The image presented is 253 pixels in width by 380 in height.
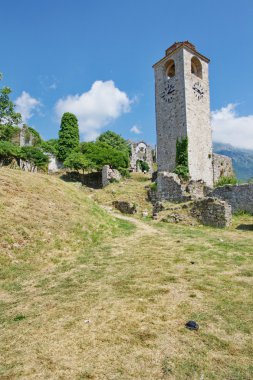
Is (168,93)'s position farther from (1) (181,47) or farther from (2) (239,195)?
(2) (239,195)

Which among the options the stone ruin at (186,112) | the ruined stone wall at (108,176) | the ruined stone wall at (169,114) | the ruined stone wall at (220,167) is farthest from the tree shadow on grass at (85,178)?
the ruined stone wall at (220,167)

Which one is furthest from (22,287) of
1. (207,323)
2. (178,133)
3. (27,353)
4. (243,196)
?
(178,133)

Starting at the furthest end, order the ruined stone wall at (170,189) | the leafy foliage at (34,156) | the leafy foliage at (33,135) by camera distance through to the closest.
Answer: the leafy foliage at (33,135)
the leafy foliage at (34,156)
the ruined stone wall at (170,189)

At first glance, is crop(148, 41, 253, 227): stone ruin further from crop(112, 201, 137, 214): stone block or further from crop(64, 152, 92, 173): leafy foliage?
crop(64, 152, 92, 173): leafy foliage

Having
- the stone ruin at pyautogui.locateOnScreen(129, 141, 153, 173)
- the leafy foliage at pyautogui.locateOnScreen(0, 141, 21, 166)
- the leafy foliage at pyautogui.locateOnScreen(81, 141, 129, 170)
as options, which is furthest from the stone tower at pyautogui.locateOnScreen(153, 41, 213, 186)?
the stone ruin at pyautogui.locateOnScreen(129, 141, 153, 173)

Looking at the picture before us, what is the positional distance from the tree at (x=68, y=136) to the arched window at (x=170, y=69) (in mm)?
19424

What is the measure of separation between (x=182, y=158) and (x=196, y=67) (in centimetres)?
1225

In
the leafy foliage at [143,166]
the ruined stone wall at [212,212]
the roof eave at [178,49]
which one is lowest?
the ruined stone wall at [212,212]

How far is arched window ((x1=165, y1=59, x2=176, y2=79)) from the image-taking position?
3201cm

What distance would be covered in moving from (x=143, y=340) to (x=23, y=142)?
4819 cm

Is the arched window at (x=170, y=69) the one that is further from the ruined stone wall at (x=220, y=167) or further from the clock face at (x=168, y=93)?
the ruined stone wall at (x=220, y=167)

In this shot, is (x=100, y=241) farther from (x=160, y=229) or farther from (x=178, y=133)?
(x=178, y=133)

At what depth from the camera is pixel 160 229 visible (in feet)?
47.0

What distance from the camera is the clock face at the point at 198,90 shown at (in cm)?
3030
